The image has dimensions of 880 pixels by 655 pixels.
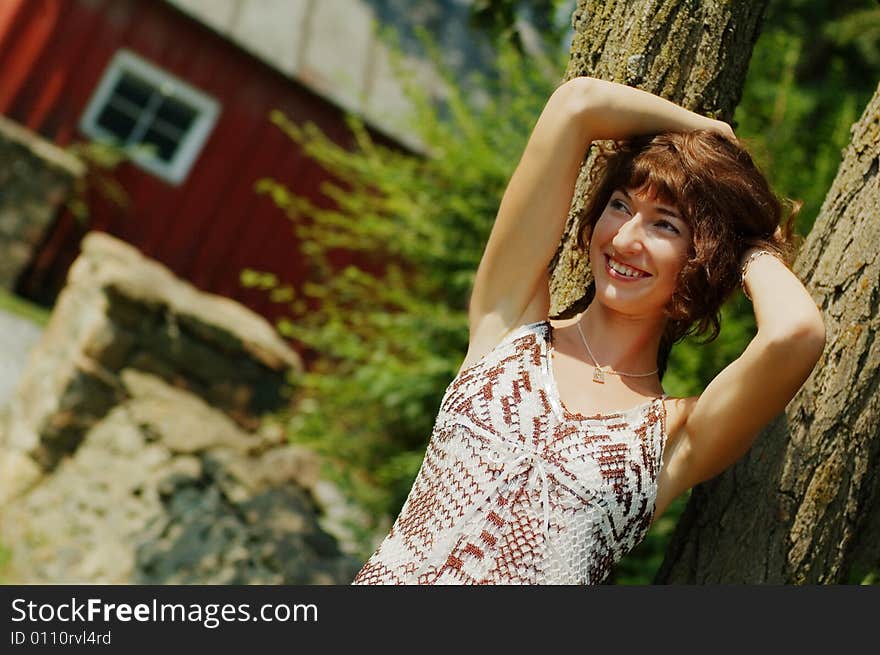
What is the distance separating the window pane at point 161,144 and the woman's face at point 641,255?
9057mm

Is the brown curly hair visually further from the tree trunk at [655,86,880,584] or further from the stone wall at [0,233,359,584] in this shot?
the stone wall at [0,233,359,584]

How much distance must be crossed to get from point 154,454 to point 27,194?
15.8 feet

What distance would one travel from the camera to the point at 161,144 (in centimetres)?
1068

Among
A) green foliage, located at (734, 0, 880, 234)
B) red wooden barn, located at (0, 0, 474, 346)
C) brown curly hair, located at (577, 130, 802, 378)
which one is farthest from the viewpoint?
red wooden barn, located at (0, 0, 474, 346)

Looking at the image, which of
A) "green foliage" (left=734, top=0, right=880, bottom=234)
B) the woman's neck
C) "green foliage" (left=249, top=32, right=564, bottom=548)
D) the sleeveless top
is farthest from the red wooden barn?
the sleeveless top

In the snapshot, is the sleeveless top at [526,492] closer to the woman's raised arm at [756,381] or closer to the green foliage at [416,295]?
the woman's raised arm at [756,381]

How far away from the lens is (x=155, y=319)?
19.1 ft

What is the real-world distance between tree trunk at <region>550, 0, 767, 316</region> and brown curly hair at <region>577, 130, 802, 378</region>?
26 centimetres

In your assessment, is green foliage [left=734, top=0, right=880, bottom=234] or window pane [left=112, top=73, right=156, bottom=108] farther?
window pane [left=112, top=73, right=156, bottom=108]

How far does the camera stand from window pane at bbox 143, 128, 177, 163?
10.6m

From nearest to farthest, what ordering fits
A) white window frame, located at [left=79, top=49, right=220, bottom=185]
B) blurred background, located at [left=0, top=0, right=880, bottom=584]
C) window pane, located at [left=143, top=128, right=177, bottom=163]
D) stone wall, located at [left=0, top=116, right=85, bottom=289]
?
blurred background, located at [left=0, top=0, right=880, bottom=584], stone wall, located at [left=0, top=116, right=85, bottom=289], white window frame, located at [left=79, top=49, right=220, bottom=185], window pane, located at [left=143, top=128, right=177, bottom=163]

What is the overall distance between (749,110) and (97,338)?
4060 mm

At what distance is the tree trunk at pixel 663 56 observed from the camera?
256cm

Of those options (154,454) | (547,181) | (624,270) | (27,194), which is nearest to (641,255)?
(624,270)
